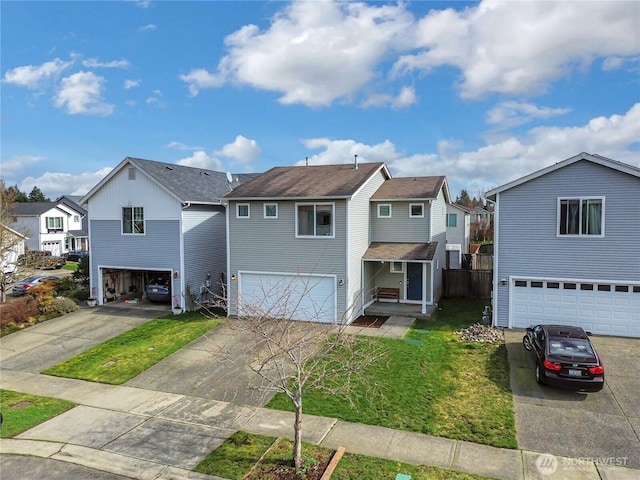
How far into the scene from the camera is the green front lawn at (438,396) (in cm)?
1001

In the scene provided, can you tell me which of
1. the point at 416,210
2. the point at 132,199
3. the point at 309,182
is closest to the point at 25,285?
the point at 132,199

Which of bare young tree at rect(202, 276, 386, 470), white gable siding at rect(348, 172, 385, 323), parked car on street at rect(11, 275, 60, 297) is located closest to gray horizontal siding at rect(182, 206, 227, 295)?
white gable siding at rect(348, 172, 385, 323)

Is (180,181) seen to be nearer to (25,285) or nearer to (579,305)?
(25,285)

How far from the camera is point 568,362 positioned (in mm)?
11094

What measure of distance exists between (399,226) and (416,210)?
111 centimetres

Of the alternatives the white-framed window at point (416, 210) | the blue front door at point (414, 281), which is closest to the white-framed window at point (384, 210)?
the white-framed window at point (416, 210)

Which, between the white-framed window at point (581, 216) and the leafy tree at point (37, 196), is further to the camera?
the leafy tree at point (37, 196)

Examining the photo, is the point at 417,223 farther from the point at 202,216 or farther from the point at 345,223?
the point at 202,216

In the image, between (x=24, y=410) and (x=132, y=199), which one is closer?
(x=24, y=410)

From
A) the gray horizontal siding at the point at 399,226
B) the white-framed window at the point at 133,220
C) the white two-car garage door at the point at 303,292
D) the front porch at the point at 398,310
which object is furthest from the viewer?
the white-framed window at the point at 133,220

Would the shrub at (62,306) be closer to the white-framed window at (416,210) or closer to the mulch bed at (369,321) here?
the mulch bed at (369,321)

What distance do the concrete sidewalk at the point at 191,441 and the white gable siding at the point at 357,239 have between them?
7.42m

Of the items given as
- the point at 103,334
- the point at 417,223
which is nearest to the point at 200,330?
the point at 103,334

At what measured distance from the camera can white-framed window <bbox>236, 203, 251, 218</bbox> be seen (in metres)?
19.6
